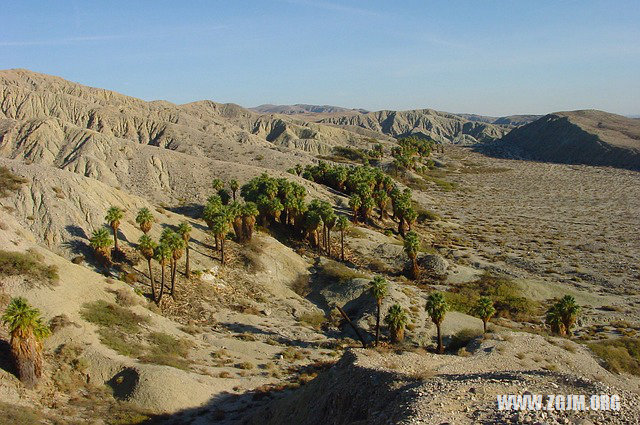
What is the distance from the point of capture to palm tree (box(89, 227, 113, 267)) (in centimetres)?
4812

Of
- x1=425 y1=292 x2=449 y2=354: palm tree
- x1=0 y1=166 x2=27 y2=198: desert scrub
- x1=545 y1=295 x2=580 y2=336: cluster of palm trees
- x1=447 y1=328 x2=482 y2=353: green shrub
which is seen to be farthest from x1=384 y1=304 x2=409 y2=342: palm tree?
x1=0 y1=166 x2=27 y2=198: desert scrub

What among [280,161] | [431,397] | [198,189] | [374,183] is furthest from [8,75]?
[431,397]

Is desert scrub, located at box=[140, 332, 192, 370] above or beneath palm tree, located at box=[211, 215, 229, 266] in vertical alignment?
beneath

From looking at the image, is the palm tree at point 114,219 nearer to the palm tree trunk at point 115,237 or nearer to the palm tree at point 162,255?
the palm tree trunk at point 115,237

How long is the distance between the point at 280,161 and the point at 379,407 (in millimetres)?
108283

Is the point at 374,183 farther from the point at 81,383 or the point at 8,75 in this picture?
the point at 8,75

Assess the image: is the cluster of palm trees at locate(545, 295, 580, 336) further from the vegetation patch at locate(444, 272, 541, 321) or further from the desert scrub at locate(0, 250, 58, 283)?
the desert scrub at locate(0, 250, 58, 283)

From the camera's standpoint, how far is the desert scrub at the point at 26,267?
3928 centimetres

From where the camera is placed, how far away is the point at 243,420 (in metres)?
31.6

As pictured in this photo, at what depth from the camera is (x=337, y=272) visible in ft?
205

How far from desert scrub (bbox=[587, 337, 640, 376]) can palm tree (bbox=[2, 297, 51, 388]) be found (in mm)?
46383

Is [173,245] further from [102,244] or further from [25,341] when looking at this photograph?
[25,341]

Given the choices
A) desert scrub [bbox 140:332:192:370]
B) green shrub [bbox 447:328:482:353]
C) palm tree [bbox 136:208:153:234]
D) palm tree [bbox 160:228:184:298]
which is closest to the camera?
desert scrub [bbox 140:332:192:370]

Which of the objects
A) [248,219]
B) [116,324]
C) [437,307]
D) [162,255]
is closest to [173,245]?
[162,255]
